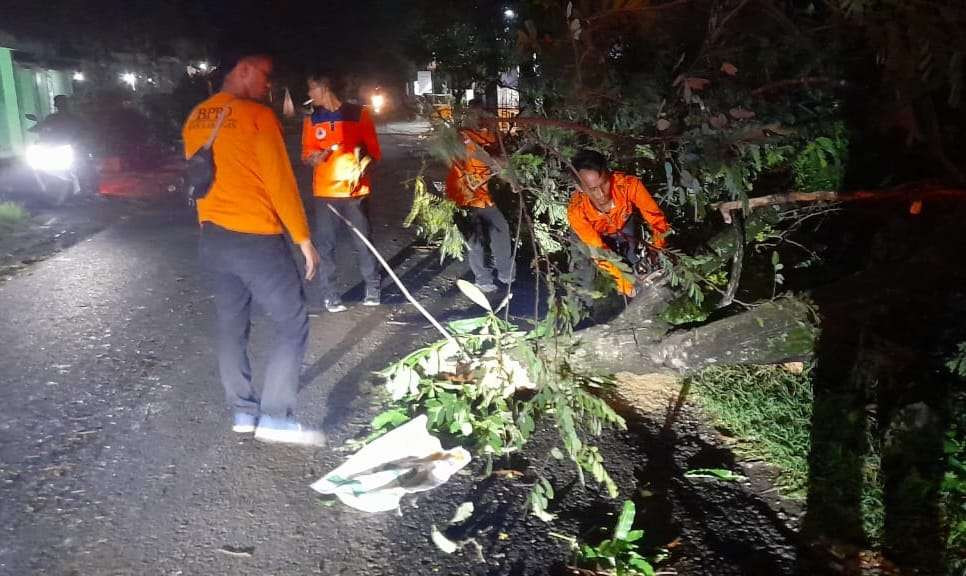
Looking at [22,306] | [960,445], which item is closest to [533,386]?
[960,445]

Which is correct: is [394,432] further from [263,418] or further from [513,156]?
[513,156]

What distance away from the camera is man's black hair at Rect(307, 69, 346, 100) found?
200 inches

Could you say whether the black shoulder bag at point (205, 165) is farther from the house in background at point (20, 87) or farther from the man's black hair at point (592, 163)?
the house in background at point (20, 87)

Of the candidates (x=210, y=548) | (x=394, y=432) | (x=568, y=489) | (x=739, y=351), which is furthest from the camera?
(x=739, y=351)

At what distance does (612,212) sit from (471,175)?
1.04 meters

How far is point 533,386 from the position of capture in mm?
4113

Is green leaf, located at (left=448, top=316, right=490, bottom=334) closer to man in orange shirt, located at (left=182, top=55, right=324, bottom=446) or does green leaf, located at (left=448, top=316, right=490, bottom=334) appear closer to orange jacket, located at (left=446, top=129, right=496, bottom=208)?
orange jacket, located at (left=446, top=129, right=496, bottom=208)

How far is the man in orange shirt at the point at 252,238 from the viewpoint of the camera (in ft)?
10.8

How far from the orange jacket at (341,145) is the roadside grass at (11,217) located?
6099 millimetres

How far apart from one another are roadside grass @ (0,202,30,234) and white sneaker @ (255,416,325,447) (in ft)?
24.5

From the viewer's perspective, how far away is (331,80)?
5109 millimetres

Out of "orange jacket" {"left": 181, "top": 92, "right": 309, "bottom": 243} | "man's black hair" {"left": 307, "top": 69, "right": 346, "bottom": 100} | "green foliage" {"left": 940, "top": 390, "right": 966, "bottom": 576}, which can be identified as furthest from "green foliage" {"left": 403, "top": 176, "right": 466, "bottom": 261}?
"green foliage" {"left": 940, "top": 390, "right": 966, "bottom": 576}

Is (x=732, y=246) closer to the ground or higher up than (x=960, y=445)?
higher up

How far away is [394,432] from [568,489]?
0.89m
